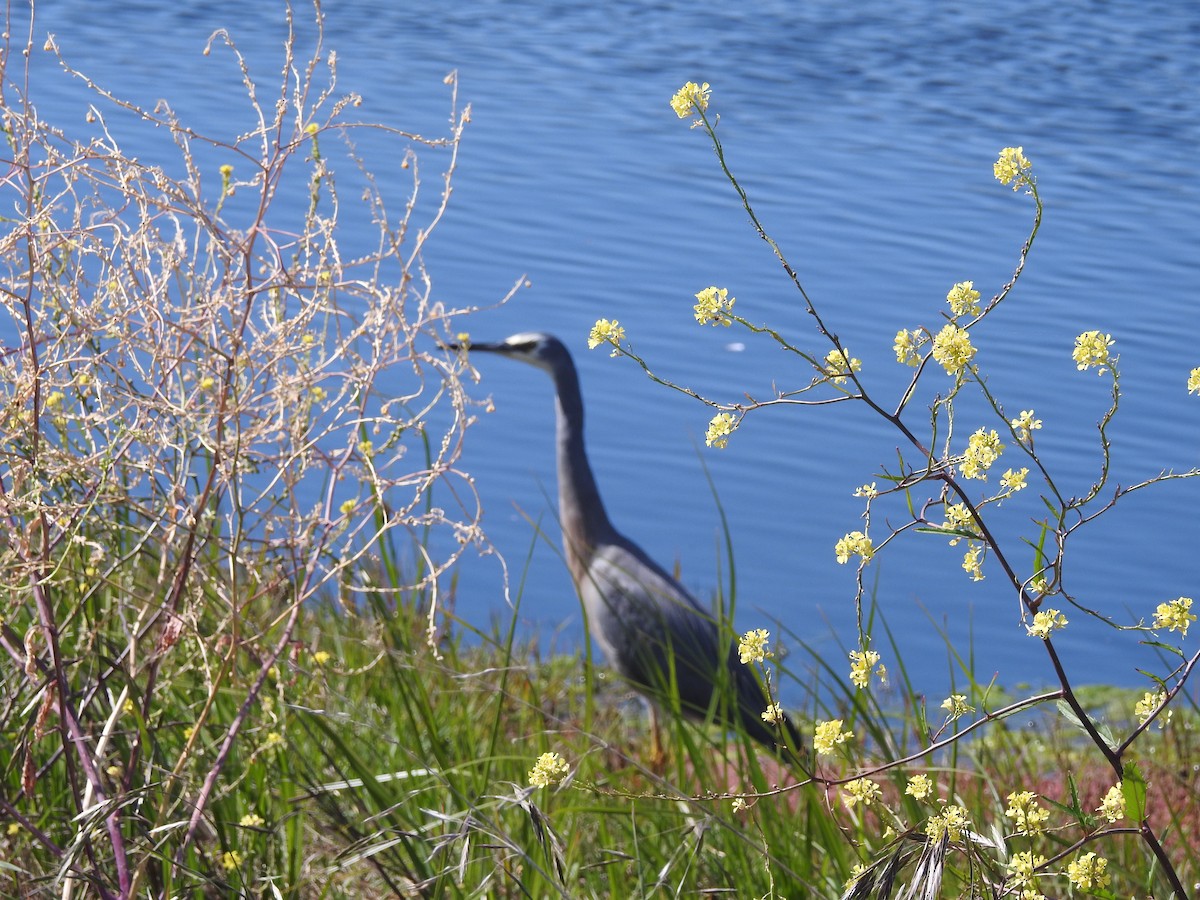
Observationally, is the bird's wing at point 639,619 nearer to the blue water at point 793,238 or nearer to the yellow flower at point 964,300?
the blue water at point 793,238

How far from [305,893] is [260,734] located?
1.01ft

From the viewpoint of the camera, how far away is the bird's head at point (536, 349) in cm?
585

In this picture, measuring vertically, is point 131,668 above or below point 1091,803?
above

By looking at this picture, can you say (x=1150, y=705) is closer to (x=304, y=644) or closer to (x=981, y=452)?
(x=981, y=452)

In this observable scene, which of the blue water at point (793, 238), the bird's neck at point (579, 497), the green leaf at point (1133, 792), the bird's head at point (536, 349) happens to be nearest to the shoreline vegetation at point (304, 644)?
the green leaf at point (1133, 792)

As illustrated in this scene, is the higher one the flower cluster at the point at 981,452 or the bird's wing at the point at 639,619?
the flower cluster at the point at 981,452

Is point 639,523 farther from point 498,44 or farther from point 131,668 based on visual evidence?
point 498,44

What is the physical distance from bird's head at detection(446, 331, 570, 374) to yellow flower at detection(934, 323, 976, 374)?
421 cm

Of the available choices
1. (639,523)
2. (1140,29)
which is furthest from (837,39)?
(639,523)

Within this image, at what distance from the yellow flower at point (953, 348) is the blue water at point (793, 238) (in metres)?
1.99

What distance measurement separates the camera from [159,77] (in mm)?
11484

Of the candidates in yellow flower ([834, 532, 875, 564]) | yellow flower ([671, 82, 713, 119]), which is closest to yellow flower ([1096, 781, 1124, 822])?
yellow flower ([834, 532, 875, 564])

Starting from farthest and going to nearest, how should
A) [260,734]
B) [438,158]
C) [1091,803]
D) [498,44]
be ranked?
[498,44], [438,158], [1091,803], [260,734]

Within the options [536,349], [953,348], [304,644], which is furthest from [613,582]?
[953,348]
